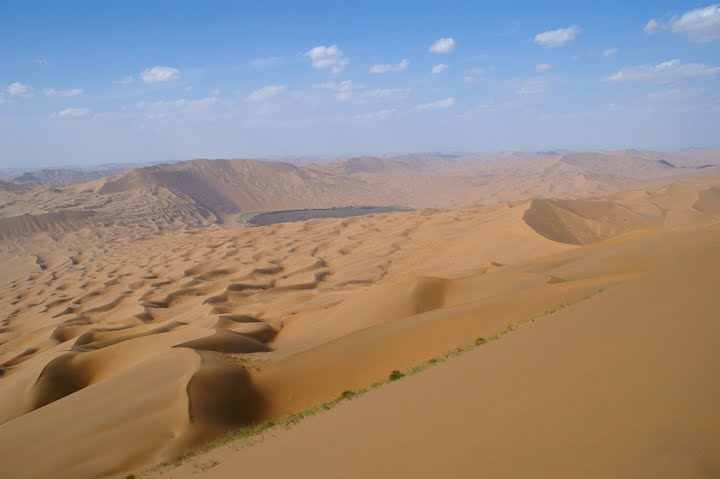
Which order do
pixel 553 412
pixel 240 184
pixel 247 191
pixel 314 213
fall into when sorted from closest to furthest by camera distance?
1. pixel 553 412
2. pixel 314 213
3. pixel 247 191
4. pixel 240 184

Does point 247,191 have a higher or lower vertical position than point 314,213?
higher

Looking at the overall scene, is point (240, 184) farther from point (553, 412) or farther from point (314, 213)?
point (553, 412)

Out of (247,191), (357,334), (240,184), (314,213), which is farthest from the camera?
(240,184)

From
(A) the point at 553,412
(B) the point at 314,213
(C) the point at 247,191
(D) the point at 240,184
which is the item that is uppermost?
(A) the point at 553,412

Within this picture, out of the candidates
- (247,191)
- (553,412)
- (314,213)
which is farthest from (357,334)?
(247,191)

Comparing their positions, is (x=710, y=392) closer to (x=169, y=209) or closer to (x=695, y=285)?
(x=695, y=285)

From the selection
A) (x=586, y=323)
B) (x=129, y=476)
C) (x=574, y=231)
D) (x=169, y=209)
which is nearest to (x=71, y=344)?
(x=129, y=476)

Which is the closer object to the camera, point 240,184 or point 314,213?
point 314,213
